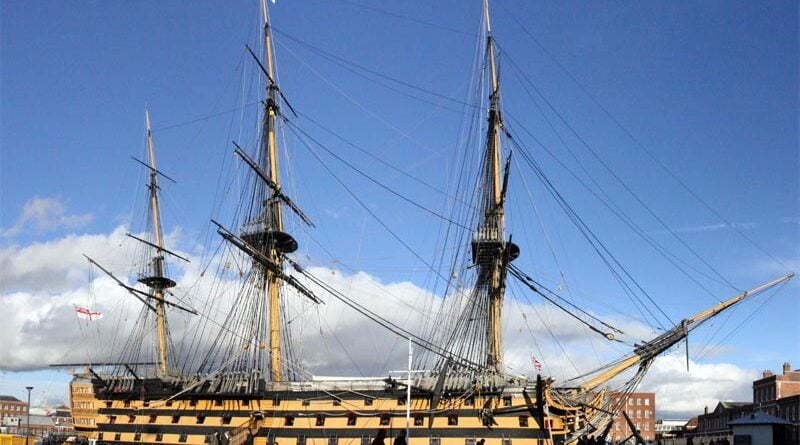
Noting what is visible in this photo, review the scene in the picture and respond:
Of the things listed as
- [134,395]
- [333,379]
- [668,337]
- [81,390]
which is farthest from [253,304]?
[81,390]

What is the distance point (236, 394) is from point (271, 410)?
7.83 feet

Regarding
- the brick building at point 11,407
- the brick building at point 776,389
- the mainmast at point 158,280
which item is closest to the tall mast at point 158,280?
the mainmast at point 158,280

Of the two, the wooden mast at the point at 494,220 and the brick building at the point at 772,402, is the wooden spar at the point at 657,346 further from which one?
the brick building at the point at 772,402

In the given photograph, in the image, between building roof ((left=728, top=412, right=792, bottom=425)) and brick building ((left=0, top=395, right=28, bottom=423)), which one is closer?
building roof ((left=728, top=412, right=792, bottom=425))

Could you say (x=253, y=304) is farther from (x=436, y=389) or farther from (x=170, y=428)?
(x=436, y=389)

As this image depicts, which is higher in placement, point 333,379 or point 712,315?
point 712,315

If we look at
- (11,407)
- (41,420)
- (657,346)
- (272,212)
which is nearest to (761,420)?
(657,346)

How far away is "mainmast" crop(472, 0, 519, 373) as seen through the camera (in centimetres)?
4338

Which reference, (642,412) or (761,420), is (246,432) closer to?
(761,420)

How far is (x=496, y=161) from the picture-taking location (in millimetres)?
46781

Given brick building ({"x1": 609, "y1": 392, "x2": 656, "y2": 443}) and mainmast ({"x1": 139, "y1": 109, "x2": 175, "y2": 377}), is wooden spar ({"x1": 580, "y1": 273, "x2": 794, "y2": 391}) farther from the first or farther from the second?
brick building ({"x1": 609, "y1": 392, "x2": 656, "y2": 443})

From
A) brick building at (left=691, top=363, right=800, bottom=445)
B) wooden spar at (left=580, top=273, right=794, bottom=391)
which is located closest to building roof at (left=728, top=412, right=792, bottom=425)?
wooden spar at (left=580, top=273, right=794, bottom=391)

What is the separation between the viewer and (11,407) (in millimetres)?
159000

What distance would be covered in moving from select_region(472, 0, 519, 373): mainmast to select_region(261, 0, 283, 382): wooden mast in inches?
538
